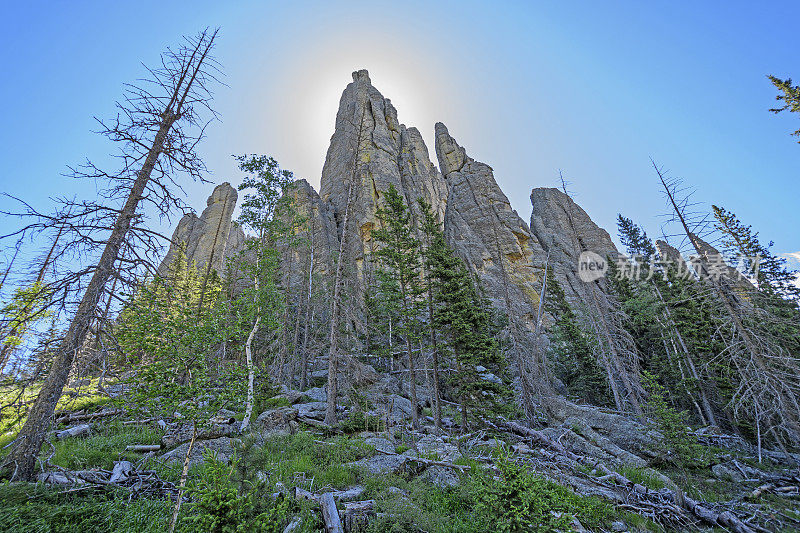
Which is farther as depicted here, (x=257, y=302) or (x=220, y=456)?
(x=257, y=302)

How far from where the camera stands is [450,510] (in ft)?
22.8

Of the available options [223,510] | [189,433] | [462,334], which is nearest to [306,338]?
[462,334]

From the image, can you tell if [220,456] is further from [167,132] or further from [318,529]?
[167,132]

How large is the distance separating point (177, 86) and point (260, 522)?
→ 11.4 metres

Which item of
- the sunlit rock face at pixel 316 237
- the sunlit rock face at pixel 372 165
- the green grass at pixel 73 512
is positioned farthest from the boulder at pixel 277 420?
the sunlit rock face at pixel 372 165

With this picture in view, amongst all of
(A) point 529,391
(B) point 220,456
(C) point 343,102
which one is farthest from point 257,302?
(C) point 343,102

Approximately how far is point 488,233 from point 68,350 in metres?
44.9

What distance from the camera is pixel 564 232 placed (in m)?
52.6

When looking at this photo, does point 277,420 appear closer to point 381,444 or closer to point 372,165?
point 381,444

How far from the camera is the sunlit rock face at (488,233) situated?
41656 millimetres

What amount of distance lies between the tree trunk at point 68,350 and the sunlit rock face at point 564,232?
48624 mm

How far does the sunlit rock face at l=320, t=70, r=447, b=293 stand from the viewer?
4353 centimetres

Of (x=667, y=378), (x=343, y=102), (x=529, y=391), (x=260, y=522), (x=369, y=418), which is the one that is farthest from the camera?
(x=343, y=102)

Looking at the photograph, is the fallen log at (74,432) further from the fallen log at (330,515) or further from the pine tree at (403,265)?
the pine tree at (403,265)
